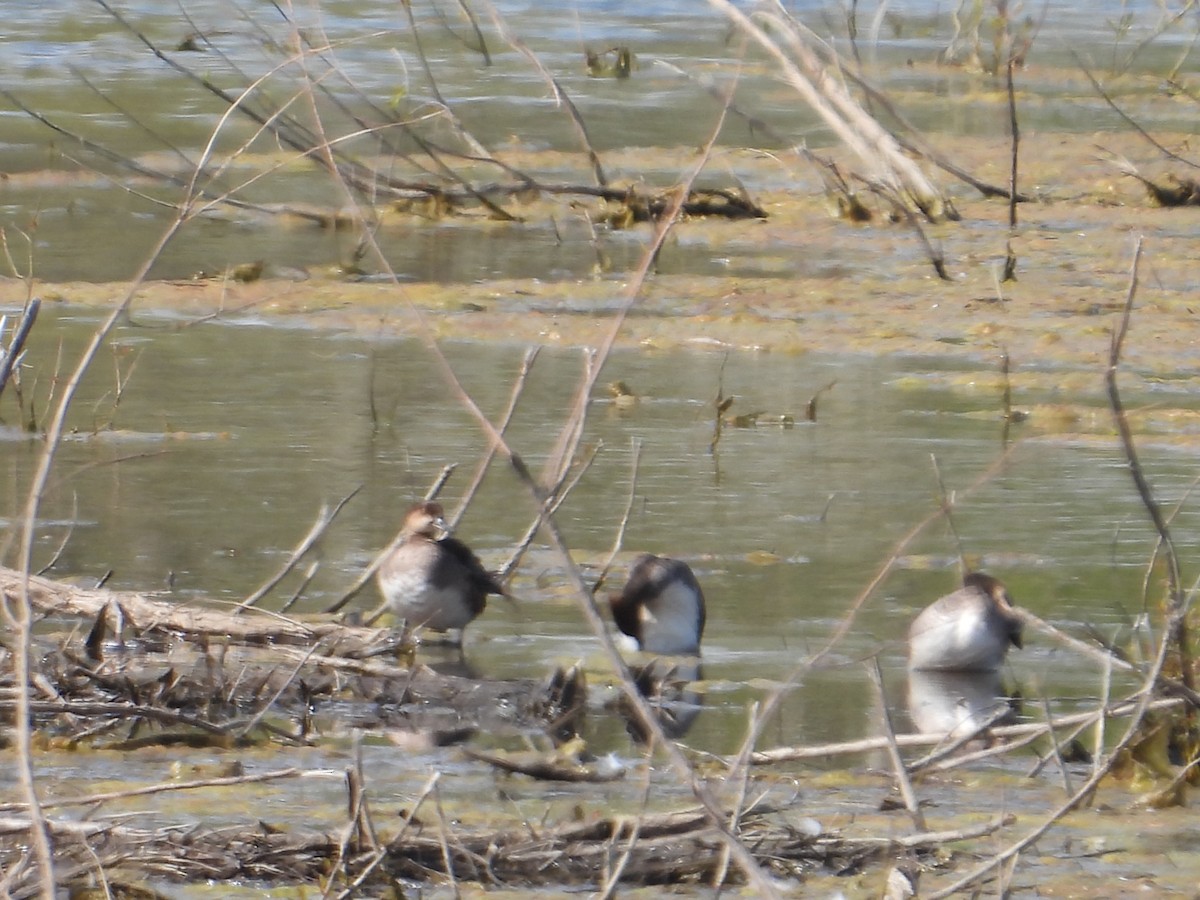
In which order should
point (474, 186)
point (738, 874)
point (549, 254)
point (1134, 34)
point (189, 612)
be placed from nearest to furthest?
1. point (738, 874)
2. point (189, 612)
3. point (549, 254)
4. point (474, 186)
5. point (1134, 34)

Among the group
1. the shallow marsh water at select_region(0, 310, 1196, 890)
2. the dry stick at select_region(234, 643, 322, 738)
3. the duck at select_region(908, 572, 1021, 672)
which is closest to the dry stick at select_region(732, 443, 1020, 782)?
the shallow marsh water at select_region(0, 310, 1196, 890)

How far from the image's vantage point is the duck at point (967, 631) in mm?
5531

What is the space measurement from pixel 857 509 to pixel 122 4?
17.0 metres

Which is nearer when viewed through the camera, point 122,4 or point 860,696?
point 860,696

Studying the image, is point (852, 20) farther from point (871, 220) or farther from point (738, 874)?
point (738, 874)

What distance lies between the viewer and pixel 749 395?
890 centimetres

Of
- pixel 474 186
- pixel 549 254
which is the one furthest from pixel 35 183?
pixel 549 254

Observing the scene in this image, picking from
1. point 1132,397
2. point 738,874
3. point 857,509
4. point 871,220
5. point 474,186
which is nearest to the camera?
point 738,874

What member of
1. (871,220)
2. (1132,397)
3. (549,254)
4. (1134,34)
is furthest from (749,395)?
(1134,34)

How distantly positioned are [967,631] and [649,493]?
193 cm

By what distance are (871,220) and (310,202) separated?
295 cm

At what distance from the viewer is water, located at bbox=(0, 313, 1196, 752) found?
5.89 m

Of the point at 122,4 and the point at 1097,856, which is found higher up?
the point at 1097,856

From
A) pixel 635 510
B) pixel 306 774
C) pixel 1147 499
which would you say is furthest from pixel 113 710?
pixel 635 510
